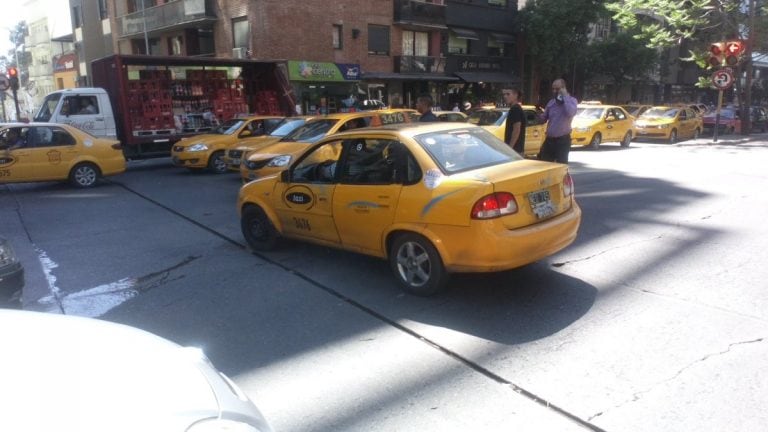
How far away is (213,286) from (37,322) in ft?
10.3

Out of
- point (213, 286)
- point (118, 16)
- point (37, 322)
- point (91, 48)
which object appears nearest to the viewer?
point (37, 322)

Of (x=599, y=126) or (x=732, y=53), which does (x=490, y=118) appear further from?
(x=732, y=53)

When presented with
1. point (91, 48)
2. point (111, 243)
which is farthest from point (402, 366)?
point (91, 48)

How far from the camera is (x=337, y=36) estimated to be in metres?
28.5

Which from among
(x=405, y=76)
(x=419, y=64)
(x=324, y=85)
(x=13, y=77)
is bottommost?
(x=324, y=85)

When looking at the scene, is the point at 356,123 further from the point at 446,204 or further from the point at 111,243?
the point at 446,204

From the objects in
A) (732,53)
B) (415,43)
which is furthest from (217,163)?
(415,43)

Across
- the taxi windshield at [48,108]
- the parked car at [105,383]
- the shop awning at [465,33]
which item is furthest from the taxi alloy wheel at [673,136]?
the parked car at [105,383]

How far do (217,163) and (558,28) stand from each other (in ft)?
89.5

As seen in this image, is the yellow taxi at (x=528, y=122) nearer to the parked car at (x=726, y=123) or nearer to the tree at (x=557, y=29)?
the parked car at (x=726, y=123)

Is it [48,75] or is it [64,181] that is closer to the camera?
[64,181]

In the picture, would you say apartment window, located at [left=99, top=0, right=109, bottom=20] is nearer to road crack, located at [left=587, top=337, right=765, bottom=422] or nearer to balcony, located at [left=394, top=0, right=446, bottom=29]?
balcony, located at [left=394, top=0, right=446, bottom=29]

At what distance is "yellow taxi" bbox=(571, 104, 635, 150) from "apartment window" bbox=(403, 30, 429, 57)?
1390 centimetres

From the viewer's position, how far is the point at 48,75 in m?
58.9
